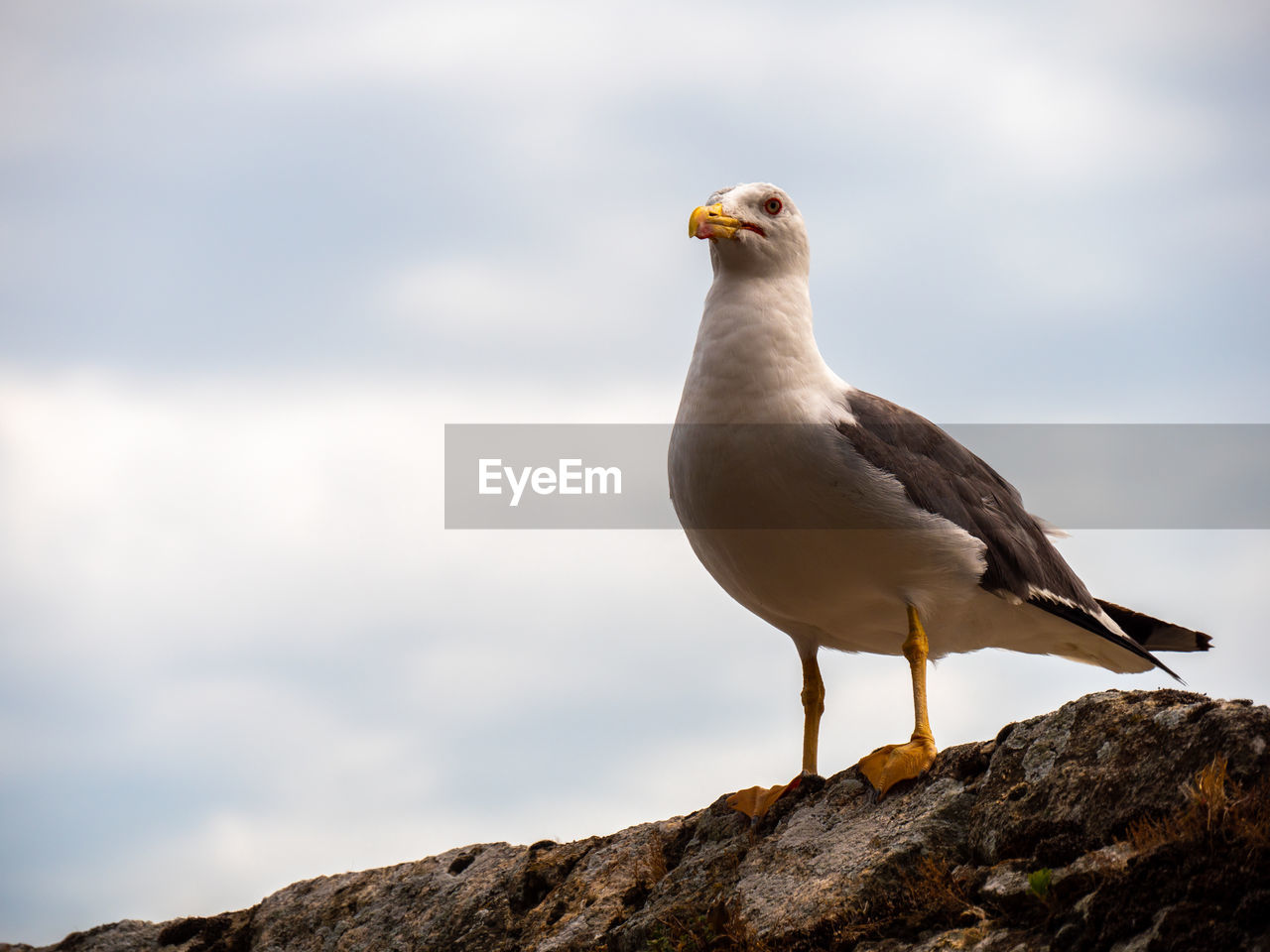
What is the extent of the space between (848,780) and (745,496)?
1729mm

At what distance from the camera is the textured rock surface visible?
4.25 meters

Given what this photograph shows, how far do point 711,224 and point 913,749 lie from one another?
361 centimetres

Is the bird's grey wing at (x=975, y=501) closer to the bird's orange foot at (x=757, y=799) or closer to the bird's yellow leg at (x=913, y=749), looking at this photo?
the bird's yellow leg at (x=913, y=749)

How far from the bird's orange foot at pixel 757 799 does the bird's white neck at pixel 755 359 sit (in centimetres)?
219

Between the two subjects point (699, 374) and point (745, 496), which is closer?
point (745, 496)

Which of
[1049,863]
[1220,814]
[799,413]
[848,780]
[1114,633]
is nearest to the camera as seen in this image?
[1220,814]

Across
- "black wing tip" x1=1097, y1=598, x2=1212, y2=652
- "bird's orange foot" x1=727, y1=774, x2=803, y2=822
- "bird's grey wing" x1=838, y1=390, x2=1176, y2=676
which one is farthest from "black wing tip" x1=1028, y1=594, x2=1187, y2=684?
"bird's orange foot" x1=727, y1=774, x2=803, y2=822

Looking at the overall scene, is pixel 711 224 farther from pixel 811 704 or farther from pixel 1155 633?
pixel 1155 633

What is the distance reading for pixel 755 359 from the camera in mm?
7379

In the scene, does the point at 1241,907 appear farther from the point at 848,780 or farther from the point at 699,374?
the point at 699,374

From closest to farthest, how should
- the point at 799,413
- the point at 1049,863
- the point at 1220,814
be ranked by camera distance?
the point at 1220,814 → the point at 1049,863 → the point at 799,413

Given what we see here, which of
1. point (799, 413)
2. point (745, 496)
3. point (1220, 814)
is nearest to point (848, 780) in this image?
point (745, 496)

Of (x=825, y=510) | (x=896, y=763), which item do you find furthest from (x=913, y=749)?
(x=825, y=510)

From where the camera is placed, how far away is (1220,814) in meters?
4.28
